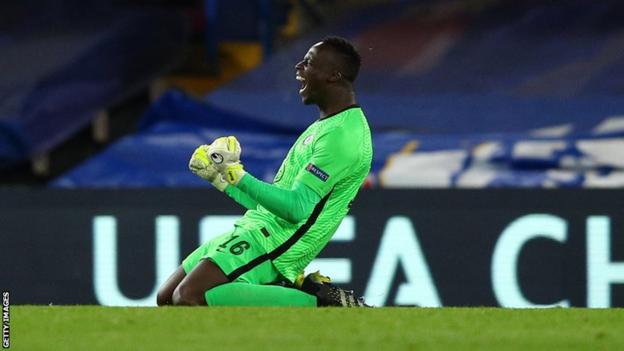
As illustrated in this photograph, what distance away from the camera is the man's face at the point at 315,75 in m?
6.45

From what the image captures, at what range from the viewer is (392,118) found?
12172 millimetres

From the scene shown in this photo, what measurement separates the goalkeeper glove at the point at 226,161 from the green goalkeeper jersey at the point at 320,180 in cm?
24

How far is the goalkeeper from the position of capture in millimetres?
6188

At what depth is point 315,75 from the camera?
645 centimetres

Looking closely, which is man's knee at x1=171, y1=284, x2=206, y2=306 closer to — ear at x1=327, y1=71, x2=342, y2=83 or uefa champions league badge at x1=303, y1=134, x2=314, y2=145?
uefa champions league badge at x1=303, y1=134, x2=314, y2=145

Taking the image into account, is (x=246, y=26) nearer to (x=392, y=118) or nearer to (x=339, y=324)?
(x=392, y=118)

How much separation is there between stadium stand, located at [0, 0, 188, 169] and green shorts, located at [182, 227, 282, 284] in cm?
669

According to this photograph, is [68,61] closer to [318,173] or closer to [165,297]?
[165,297]

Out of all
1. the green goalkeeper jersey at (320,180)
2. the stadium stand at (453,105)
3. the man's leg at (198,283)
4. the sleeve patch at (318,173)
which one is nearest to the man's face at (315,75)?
the green goalkeeper jersey at (320,180)

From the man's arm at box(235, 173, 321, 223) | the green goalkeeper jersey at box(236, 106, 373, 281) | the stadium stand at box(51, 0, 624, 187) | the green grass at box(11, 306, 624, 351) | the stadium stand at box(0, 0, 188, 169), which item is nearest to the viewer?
the green grass at box(11, 306, 624, 351)

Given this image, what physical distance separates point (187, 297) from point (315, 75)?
3.30 feet

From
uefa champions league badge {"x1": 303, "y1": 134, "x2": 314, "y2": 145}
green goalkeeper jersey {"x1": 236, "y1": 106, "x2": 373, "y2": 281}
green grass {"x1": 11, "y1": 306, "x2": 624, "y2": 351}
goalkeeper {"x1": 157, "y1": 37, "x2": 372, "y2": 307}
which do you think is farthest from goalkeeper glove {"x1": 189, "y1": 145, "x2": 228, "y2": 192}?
green grass {"x1": 11, "y1": 306, "x2": 624, "y2": 351}

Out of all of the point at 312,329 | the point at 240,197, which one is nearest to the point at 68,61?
the point at 240,197

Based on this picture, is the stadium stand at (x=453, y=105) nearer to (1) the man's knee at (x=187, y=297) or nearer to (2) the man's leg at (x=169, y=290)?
(2) the man's leg at (x=169, y=290)
